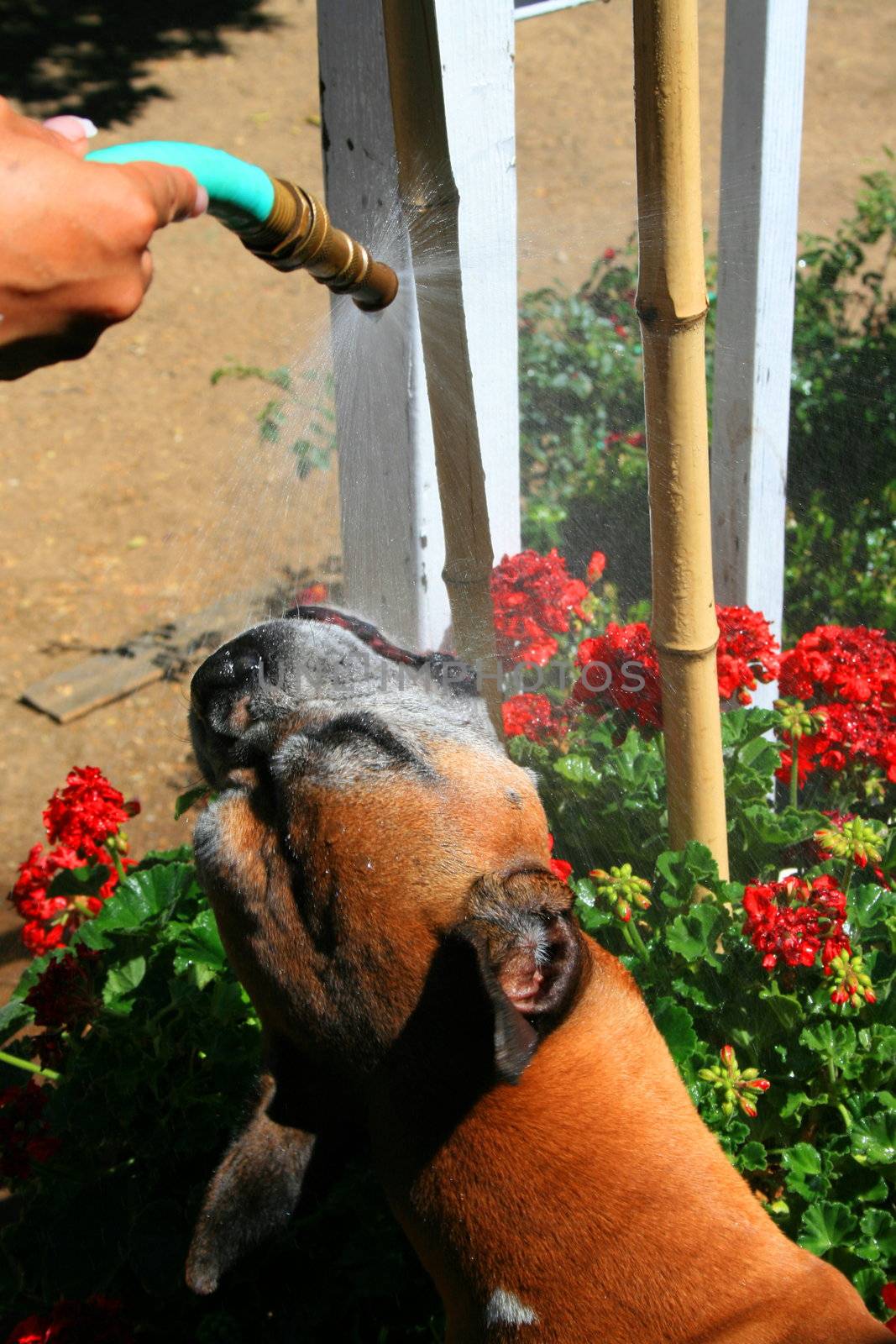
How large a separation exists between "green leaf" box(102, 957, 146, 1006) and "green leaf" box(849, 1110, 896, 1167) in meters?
1.47

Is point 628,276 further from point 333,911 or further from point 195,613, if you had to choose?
point 333,911

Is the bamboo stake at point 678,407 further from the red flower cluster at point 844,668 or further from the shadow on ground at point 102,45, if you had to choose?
the shadow on ground at point 102,45

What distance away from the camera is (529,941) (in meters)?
1.79

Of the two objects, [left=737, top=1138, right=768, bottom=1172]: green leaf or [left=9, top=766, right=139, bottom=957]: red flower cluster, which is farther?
[left=9, top=766, right=139, bottom=957]: red flower cluster

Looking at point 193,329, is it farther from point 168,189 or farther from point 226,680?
point 168,189

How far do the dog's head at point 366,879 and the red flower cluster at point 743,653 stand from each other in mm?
826

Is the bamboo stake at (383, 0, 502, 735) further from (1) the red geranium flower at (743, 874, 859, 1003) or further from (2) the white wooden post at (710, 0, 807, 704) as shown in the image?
(2) the white wooden post at (710, 0, 807, 704)

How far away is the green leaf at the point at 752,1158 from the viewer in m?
2.18

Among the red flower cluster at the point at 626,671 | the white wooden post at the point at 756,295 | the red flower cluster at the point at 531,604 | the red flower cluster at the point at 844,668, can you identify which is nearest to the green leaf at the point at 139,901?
the red flower cluster at the point at 531,604

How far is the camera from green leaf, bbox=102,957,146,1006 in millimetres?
2695

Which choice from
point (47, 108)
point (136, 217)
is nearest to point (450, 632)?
point (136, 217)

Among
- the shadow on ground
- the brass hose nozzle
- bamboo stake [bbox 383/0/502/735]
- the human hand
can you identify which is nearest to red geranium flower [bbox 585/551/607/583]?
bamboo stake [bbox 383/0/502/735]

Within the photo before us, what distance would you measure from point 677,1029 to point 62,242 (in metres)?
1.61

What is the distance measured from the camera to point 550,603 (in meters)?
3.01
